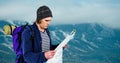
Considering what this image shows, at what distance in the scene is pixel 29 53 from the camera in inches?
267

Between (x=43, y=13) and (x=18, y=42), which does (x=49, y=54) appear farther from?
(x=43, y=13)

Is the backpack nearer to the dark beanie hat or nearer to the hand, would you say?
the dark beanie hat

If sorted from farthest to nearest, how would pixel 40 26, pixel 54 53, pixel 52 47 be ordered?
pixel 52 47, pixel 40 26, pixel 54 53

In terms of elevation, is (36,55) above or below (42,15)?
below

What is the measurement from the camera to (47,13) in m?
7.00

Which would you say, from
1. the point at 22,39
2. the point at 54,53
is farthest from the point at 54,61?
the point at 22,39

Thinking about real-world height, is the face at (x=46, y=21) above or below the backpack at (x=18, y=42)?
above

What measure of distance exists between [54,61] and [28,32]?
2.34ft

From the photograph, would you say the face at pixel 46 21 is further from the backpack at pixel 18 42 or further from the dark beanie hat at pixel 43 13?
the backpack at pixel 18 42

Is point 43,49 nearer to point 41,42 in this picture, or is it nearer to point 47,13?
point 41,42

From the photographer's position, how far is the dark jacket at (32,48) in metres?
6.75

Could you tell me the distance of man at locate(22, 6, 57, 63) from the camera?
6.75 m

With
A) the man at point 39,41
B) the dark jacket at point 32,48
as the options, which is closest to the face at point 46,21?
the man at point 39,41

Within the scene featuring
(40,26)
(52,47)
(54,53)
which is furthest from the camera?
(52,47)
